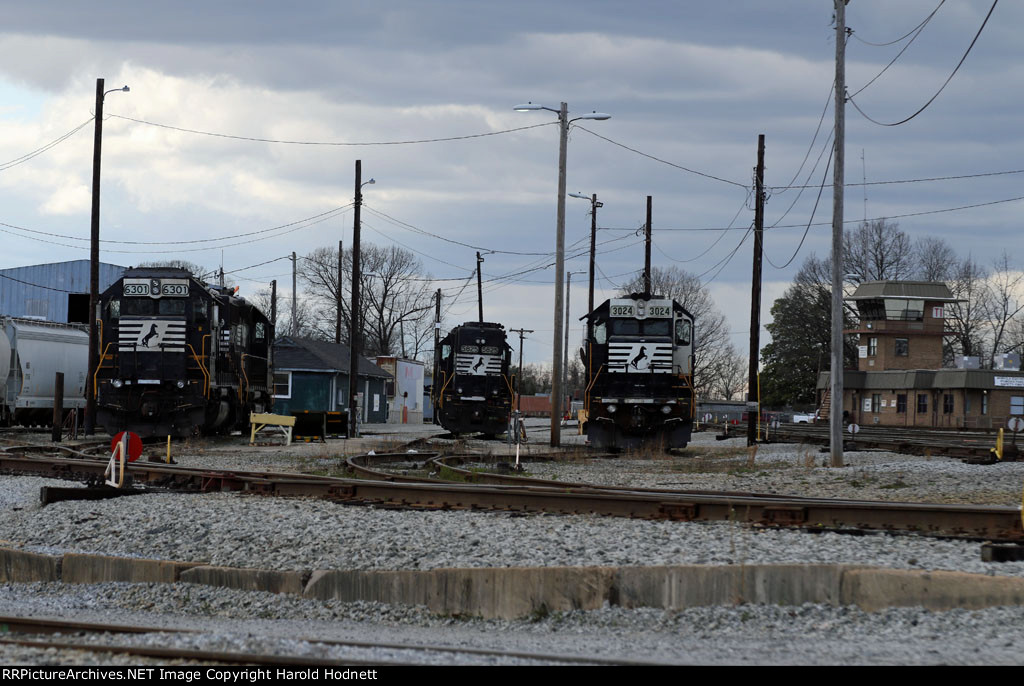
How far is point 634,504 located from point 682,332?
1615 centimetres

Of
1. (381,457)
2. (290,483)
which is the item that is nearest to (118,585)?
(290,483)

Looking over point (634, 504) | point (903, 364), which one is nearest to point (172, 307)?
point (634, 504)

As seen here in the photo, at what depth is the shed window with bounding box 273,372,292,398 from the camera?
53.8 meters

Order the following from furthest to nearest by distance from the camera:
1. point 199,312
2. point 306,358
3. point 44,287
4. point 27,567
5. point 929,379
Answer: point 44,287
point 929,379
point 306,358
point 199,312
point 27,567

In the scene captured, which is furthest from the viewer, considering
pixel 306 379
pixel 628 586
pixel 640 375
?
pixel 306 379

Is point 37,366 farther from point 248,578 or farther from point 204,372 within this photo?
point 248,578

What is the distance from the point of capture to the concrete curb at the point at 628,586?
7.30m

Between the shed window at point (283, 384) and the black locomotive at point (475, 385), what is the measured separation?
67.0 ft

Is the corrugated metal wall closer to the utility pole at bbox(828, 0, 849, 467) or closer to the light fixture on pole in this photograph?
the light fixture on pole

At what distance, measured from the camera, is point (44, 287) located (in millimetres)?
66938

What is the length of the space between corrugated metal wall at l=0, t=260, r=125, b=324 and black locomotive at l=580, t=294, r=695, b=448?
49456 mm


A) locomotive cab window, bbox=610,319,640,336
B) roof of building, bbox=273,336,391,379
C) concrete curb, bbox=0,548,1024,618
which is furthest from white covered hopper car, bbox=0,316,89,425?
concrete curb, bbox=0,548,1024,618

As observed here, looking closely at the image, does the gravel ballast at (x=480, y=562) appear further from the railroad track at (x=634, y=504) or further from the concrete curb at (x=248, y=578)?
the railroad track at (x=634, y=504)
